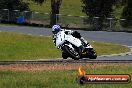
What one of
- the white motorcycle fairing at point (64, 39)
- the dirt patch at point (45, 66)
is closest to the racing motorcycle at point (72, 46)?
the white motorcycle fairing at point (64, 39)

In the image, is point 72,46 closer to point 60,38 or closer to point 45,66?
point 60,38

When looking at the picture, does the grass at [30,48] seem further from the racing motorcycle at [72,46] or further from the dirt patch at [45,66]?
the dirt patch at [45,66]

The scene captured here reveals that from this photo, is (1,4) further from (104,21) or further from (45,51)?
(45,51)

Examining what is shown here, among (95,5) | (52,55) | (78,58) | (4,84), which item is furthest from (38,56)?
(95,5)

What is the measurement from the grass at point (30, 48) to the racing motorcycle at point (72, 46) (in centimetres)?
865

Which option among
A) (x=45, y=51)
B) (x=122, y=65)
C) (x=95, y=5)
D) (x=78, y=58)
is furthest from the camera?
(x=95, y=5)

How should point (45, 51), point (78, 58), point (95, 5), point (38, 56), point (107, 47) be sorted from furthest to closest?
point (95, 5) < point (107, 47) < point (45, 51) < point (38, 56) < point (78, 58)

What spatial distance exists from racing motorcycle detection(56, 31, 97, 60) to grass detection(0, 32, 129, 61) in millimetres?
8653

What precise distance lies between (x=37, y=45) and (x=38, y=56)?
4.33 meters

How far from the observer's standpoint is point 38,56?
28047mm

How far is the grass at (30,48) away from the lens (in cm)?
2827

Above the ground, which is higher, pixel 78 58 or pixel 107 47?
pixel 78 58

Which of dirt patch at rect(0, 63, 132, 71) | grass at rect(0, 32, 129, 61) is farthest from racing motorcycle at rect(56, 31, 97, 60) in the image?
grass at rect(0, 32, 129, 61)

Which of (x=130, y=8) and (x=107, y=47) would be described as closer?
(x=107, y=47)
